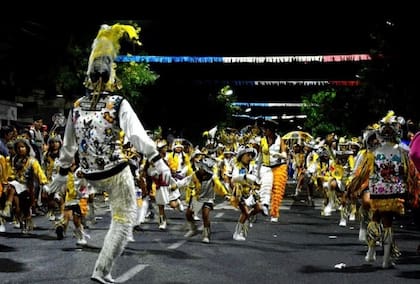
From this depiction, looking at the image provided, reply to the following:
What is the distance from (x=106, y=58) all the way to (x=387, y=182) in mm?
4294

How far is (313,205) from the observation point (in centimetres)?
2330

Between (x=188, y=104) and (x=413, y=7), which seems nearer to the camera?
(x=413, y=7)

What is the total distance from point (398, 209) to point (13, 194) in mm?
7394

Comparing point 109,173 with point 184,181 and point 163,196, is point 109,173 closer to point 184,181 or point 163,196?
point 184,181

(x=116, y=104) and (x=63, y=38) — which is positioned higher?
(x=63, y=38)

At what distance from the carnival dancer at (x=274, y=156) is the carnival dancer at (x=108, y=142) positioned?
A: 7081 millimetres

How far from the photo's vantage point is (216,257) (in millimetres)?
11117

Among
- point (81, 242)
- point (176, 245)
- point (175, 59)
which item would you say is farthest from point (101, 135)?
point (175, 59)

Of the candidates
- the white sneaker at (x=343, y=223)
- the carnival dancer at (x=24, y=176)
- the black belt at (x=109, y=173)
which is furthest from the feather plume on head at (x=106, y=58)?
the white sneaker at (x=343, y=223)

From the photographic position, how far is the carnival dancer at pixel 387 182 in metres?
10.3

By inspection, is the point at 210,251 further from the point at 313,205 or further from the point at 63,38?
the point at 63,38

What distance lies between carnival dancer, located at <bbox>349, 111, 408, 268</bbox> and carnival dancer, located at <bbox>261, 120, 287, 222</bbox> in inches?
191

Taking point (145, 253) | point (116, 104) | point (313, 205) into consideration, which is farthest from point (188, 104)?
point (116, 104)

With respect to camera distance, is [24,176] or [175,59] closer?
[24,176]
